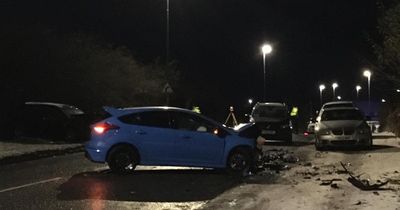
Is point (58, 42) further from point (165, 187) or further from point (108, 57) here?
point (165, 187)

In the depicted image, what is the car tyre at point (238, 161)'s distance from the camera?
1508 cm

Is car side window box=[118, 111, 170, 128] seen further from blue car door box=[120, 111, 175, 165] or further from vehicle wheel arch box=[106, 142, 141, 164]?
vehicle wheel arch box=[106, 142, 141, 164]

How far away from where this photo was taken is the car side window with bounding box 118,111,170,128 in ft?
48.9

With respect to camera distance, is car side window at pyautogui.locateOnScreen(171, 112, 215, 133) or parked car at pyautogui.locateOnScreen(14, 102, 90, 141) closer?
car side window at pyautogui.locateOnScreen(171, 112, 215, 133)

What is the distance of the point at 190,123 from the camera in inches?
592

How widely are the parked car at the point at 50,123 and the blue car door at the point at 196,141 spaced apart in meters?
11.0

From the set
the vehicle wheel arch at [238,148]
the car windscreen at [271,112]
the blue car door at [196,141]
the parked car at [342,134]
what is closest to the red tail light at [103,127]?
the blue car door at [196,141]

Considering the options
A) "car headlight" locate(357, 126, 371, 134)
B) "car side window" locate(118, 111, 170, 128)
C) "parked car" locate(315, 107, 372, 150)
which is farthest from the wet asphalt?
"car headlight" locate(357, 126, 371, 134)

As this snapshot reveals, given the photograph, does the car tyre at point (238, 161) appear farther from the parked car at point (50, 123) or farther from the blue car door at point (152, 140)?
the parked car at point (50, 123)

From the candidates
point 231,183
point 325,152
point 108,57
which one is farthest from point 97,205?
point 108,57

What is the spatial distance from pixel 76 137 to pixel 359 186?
1532 cm

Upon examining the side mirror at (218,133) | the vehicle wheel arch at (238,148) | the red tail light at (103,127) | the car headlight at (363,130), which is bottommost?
the vehicle wheel arch at (238,148)

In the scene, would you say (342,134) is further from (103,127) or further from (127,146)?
(103,127)

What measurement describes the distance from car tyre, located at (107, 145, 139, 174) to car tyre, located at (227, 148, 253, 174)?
219 centimetres
